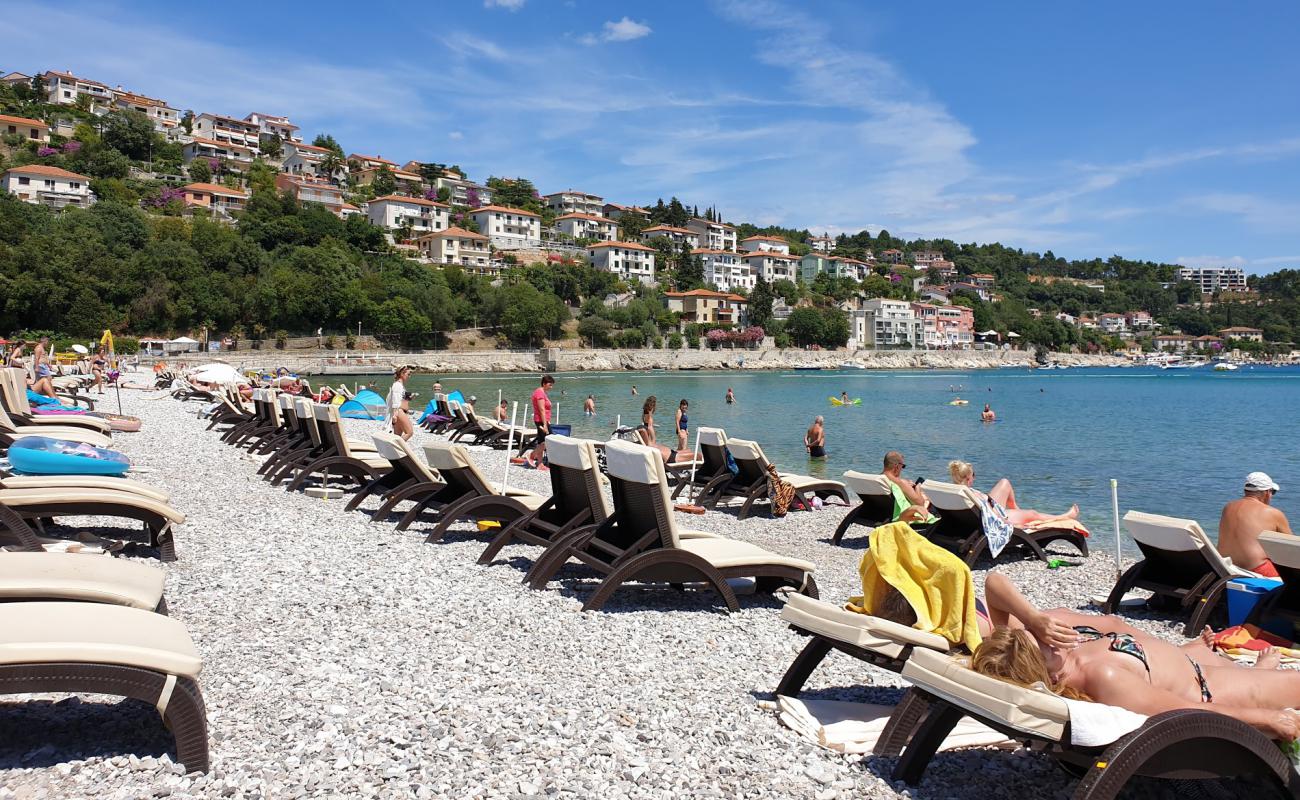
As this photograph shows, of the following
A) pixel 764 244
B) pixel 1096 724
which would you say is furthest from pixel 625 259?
pixel 1096 724

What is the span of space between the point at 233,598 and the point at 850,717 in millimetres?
3823

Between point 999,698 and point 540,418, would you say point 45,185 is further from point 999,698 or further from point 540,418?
point 999,698

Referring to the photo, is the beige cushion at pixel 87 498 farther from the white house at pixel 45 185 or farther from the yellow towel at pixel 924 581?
the white house at pixel 45 185

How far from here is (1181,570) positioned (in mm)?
6488

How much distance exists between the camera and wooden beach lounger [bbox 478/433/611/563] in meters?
6.04

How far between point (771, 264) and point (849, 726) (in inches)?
5587

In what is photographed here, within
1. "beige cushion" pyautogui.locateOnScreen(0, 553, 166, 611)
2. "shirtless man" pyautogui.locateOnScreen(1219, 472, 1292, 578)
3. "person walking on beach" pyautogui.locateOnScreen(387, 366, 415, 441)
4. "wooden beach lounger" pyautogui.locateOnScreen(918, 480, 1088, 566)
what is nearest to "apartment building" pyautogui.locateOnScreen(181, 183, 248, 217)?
"person walking on beach" pyautogui.locateOnScreen(387, 366, 415, 441)

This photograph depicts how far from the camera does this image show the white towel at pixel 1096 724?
2777 millimetres

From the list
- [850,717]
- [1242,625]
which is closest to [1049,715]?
[850,717]

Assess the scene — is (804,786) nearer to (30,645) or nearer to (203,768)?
(203,768)

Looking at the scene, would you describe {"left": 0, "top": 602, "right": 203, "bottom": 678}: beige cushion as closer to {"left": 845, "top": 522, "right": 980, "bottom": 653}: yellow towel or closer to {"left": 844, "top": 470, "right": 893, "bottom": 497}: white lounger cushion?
{"left": 845, "top": 522, "right": 980, "bottom": 653}: yellow towel

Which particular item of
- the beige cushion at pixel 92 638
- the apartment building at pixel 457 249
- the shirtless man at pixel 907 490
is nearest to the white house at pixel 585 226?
the apartment building at pixel 457 249

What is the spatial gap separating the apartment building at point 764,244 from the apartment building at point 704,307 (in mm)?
37710

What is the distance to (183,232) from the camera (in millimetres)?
80625
